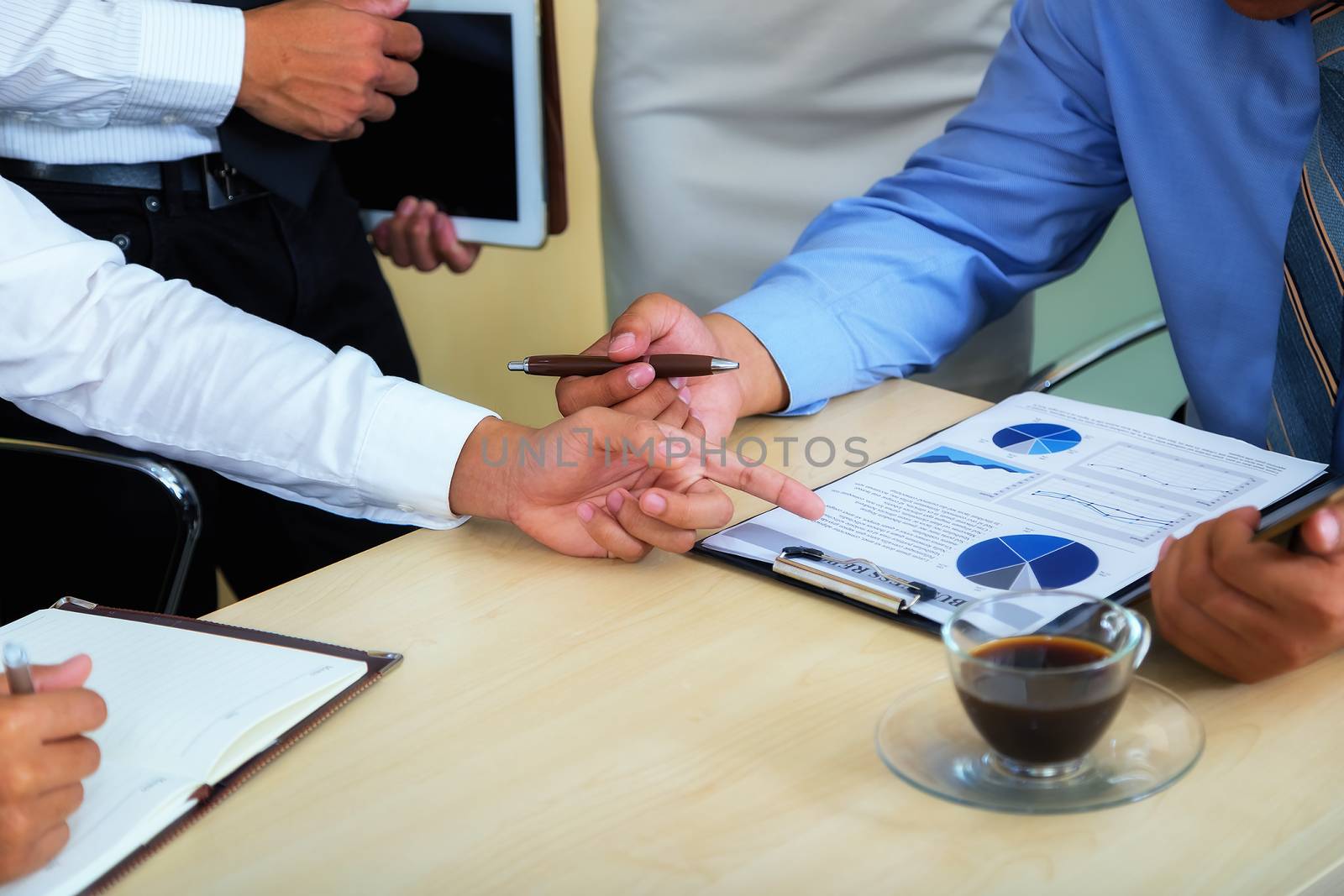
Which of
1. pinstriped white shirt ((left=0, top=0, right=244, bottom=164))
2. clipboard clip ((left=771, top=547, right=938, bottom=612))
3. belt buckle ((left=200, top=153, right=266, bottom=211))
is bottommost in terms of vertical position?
clipboard clip ((left=771, top=547, right=938, bottom=612))

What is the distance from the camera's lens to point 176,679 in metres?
0.88

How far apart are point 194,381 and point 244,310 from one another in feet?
2.12

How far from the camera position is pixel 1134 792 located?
714 millimetres

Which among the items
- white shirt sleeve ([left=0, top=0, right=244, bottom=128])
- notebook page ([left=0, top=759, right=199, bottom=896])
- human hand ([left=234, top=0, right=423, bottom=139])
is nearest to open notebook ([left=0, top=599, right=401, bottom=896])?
notebook page ([left=0, top=759, right=199, bottom=896])

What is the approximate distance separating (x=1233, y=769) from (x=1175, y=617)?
12 cm

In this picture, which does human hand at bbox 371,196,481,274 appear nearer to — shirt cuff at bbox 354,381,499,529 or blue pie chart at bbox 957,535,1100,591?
shirt cuff at bbox 354,381,499,529

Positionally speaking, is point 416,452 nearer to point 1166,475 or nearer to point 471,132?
point 1166,475

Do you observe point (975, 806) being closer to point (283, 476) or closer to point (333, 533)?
point (283, 476)

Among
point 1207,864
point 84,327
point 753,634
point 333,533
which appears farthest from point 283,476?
point 1207,864

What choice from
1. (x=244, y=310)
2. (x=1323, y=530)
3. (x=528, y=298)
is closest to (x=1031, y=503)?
(x=1323, y=530)

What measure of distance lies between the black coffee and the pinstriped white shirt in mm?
1301

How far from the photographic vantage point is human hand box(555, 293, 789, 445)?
1.22 metres

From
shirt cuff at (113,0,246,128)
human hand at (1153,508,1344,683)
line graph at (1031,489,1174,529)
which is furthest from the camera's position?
shirt cuff at (113,0,246,128)

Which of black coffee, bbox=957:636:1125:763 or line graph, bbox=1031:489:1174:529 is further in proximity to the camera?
line graph, bbox=1031:489:1174:529
